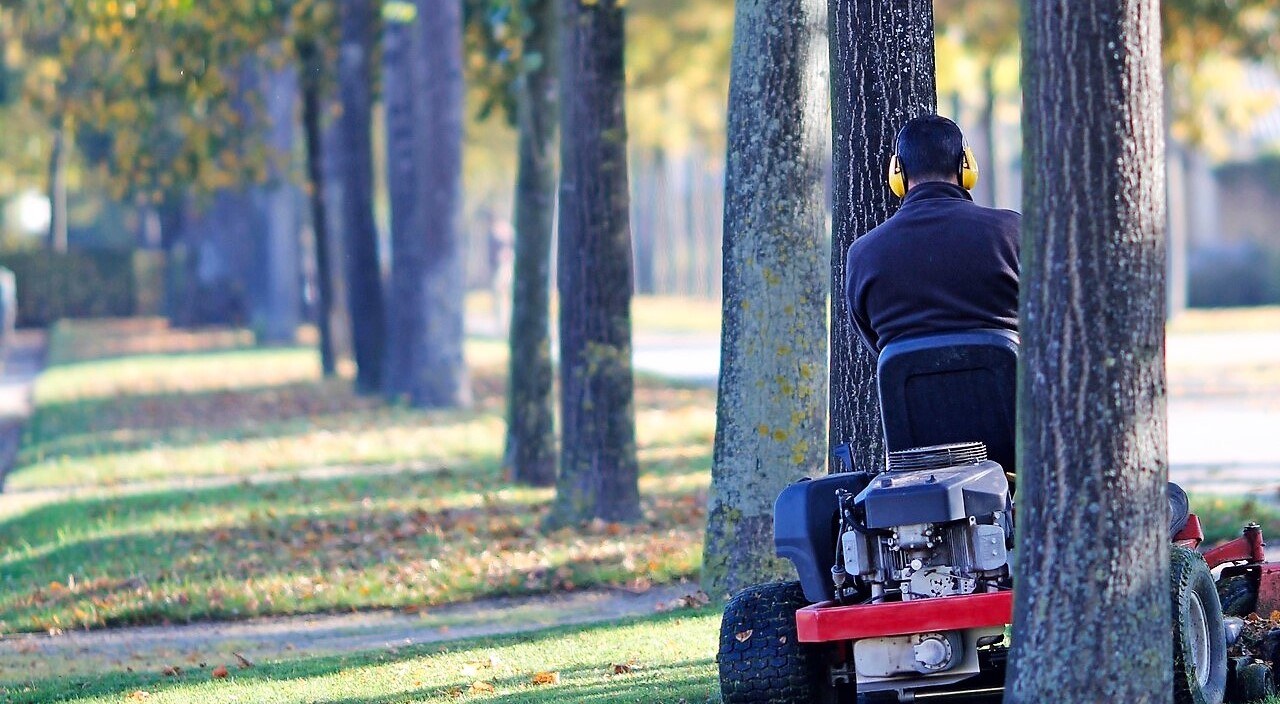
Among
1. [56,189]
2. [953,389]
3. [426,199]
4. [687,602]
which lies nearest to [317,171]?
[426,199]

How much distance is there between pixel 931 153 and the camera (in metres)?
5.63

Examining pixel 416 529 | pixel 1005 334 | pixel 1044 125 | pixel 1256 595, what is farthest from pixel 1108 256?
pixel 416 529

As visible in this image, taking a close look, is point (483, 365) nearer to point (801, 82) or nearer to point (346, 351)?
point (346, 351)

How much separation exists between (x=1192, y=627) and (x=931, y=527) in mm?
893

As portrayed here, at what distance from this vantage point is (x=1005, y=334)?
538cm

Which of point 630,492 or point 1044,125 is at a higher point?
point 1044,125

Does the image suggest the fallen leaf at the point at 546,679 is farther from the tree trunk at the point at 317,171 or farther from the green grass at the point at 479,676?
the tree trunk at the point at 317,171

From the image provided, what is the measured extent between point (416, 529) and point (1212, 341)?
1750 centimetres

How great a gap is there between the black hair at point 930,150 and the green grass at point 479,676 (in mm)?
1996

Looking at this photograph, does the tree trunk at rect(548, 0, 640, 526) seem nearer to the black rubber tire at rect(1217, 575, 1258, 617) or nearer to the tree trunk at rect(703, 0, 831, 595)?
the tree trunk at rect(703, 0, 831, 595)

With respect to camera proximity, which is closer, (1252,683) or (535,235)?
(1252,683)

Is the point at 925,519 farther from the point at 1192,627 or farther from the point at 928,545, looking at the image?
the point at 1192,627

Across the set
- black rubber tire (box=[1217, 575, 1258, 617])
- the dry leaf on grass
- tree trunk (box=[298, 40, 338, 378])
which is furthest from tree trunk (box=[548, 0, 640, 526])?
tree trunk (box=[298, 40, 338, 378])

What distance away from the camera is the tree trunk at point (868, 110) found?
7.43 m
